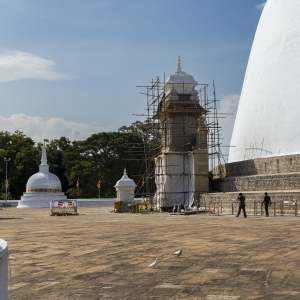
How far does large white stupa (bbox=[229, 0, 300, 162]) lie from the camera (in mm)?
19031

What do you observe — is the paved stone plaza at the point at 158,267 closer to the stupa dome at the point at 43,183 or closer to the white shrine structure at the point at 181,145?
the white shrine structure at the point at 181,145

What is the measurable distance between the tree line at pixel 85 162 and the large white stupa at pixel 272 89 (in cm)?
1888

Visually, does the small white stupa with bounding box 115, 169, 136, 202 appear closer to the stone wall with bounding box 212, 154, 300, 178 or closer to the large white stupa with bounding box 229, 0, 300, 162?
the stone wall with bounding box 212, 154, 300, 178

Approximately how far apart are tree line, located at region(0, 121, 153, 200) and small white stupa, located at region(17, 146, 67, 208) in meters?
2.92

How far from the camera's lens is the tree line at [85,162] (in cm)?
4219

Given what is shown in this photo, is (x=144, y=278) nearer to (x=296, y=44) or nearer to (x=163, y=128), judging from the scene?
(x=296, y=44)

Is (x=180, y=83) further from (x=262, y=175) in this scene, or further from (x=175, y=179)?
(x=262, y=175)

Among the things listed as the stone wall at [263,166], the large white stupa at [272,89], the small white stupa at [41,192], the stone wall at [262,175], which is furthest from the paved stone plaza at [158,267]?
the small white stupa at [41,192]

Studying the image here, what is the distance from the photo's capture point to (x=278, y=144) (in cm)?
1919

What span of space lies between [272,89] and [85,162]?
80.2ft

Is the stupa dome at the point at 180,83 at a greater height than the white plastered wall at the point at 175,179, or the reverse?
the stupa dome at the point at 180,83

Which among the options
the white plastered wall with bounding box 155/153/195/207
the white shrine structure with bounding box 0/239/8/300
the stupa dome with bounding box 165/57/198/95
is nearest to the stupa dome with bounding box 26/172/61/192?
the white plastered wall with bounding box 155/153/195/207

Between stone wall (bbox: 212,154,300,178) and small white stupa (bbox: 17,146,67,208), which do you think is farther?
small white stupa (bbox: 17,146,67,208)

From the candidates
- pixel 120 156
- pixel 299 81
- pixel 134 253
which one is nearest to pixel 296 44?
pixel 299 81
